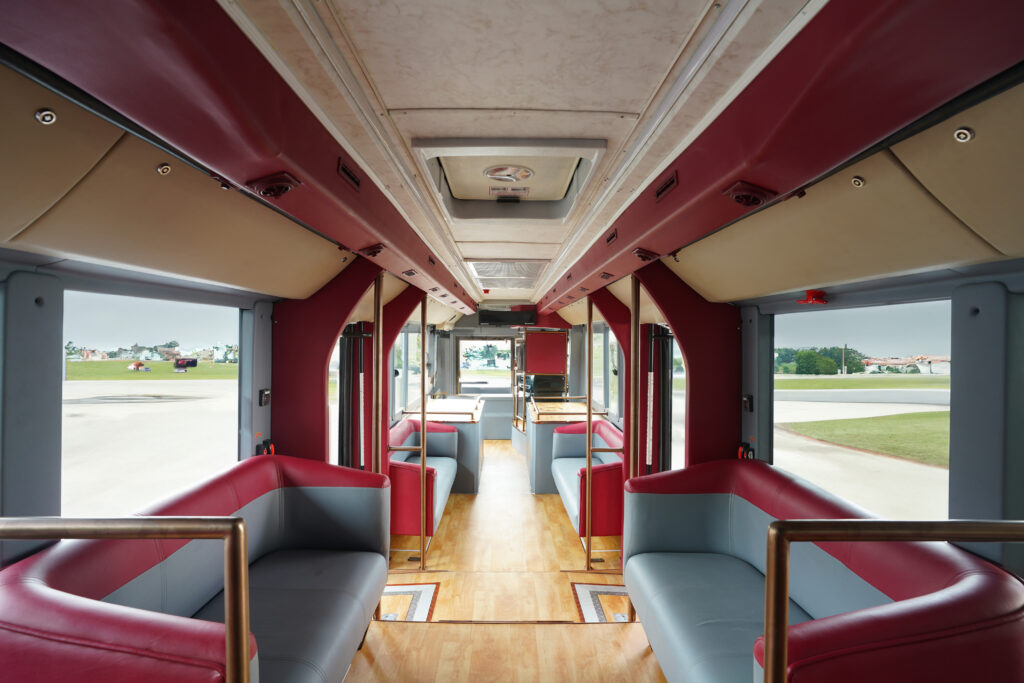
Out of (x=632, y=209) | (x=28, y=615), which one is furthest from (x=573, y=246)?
(x=28, y=615)

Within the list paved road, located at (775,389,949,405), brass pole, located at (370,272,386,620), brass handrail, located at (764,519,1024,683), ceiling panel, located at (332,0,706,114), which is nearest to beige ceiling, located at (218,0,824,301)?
ceiling panel, located at (332,0,706,114)

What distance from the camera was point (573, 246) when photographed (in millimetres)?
3525

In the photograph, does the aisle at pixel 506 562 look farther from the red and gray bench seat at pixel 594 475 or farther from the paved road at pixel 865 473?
the paved road at pixel 865 473

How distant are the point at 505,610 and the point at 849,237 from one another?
3.22 m

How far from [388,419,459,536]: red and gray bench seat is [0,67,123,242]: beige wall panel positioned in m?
3.32

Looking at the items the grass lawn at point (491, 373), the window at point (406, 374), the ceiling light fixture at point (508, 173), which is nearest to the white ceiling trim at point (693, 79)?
the ceiling light fixture at point (508, 173)

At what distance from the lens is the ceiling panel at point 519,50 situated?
3.45 feet

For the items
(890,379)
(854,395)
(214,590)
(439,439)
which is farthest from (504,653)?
(854,395)

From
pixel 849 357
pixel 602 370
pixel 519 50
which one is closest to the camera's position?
pixel 519 50

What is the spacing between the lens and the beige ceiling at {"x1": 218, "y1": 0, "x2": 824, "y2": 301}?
105cm

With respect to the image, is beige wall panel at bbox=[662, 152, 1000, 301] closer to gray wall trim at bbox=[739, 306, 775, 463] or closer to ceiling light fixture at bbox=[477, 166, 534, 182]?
gray wall trim at bbox=[739, 306, 775, 463]

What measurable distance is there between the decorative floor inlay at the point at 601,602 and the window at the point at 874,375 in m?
1.62

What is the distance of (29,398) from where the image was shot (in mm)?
1622

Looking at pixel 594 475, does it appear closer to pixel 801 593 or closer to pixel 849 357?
pixel 801 593
